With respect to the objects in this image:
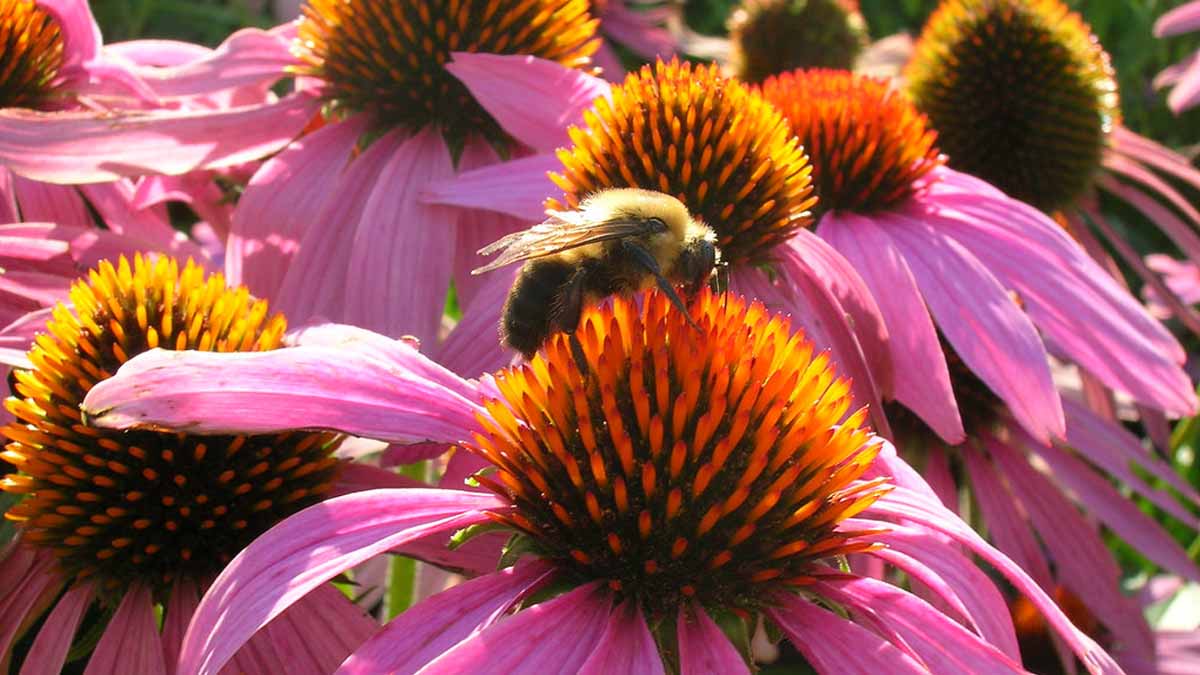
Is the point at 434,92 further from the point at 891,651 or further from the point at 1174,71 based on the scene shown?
the point at 1174,71

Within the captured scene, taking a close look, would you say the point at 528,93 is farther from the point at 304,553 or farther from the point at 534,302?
the point at 304,553

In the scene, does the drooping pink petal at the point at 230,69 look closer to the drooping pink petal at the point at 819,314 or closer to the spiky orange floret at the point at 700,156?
the spiky orange floret at the point at 700,156

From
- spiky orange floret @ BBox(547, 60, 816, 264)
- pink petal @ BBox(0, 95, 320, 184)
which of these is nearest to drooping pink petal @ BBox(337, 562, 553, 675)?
spiky orange floret @ BBox(547, 60, 816, 264)

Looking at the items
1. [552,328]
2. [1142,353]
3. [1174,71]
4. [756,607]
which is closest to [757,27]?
[1174,71]

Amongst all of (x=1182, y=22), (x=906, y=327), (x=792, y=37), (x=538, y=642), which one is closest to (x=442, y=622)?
(x=538, y=642)

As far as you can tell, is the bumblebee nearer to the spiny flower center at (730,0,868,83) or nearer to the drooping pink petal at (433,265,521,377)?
the drooping pink petal at (433,265,521,377)

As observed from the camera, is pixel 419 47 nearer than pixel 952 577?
No
